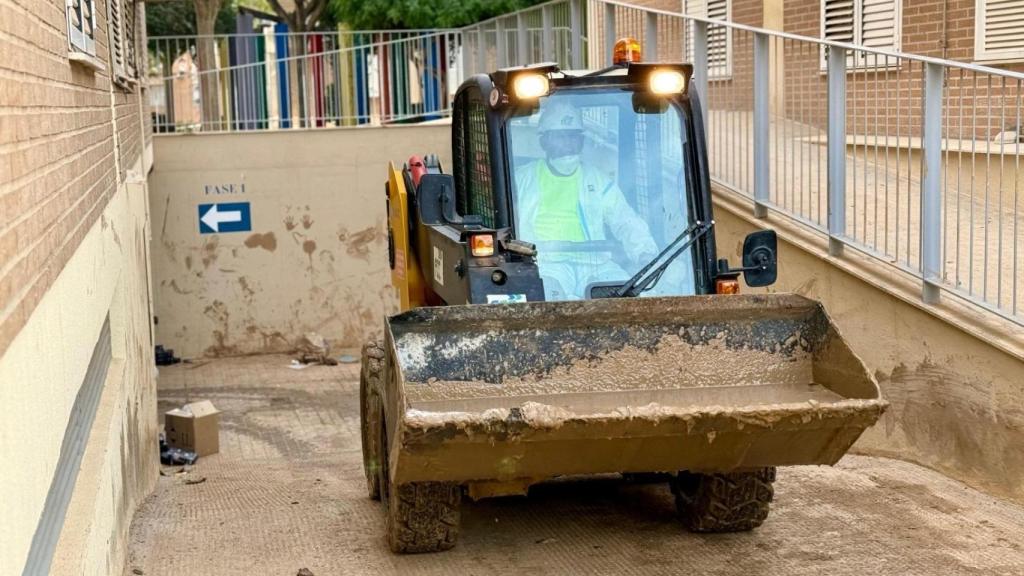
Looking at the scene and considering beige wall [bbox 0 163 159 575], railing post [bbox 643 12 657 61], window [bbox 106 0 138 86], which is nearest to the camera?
beige wall [bbox 0 163 159 575]

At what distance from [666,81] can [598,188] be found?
25.6 inches

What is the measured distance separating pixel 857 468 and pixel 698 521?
1.77m

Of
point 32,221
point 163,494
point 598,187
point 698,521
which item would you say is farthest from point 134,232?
point 32,221

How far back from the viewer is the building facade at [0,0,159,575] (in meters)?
3.02

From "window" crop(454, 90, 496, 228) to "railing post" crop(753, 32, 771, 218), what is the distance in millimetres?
3139

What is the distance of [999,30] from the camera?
11.5m

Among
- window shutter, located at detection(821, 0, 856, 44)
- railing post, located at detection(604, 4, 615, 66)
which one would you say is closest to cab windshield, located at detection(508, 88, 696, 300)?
railing post, located at detection(604, 4, 615, 66)

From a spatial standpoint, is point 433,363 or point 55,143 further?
point 433,363

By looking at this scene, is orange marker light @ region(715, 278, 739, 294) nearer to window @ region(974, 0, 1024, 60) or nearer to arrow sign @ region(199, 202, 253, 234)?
window @ region(974, 0, 1024, 60)

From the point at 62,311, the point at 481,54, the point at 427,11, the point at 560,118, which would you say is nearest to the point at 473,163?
the point at 560,118

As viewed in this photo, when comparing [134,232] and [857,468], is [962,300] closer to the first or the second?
[857,468]

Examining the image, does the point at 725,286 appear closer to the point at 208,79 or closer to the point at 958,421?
the point at 958,421

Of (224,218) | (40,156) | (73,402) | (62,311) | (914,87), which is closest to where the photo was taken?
(40,156)

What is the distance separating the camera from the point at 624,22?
1297cm
